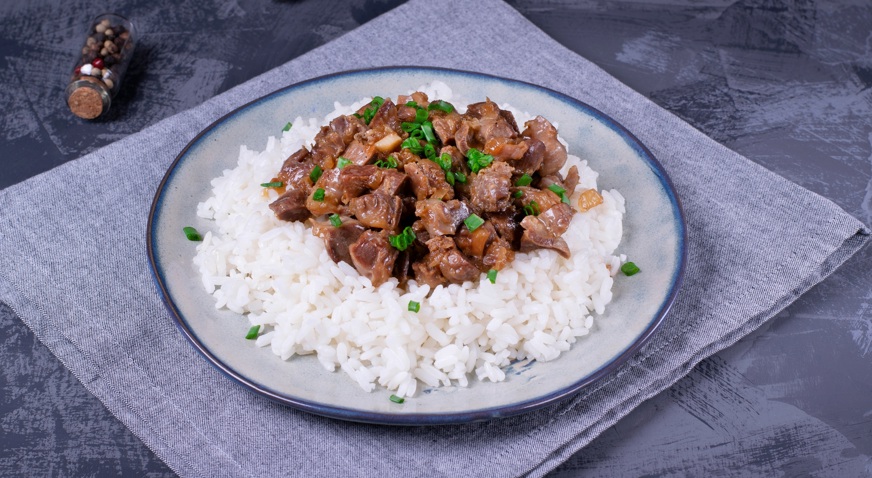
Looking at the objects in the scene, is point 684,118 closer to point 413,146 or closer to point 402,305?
point 413,146

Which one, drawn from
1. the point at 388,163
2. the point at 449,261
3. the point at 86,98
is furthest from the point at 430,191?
the point at 86,98

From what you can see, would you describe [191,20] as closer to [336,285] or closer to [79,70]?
[79,70]

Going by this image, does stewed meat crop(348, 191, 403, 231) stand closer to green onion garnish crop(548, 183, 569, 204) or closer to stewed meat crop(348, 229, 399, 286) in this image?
stewed meat crop(348, 229, 399, 286)

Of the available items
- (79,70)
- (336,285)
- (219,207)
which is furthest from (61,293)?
(79,70)

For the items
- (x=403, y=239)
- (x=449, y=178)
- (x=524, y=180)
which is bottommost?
(x=403, y=239)

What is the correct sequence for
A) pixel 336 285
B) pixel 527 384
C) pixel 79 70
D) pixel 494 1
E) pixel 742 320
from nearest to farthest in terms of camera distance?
pixel 527 384 → pixel 336 285 → pixel 742 320 → pixel 79 70 → pixel 494 1

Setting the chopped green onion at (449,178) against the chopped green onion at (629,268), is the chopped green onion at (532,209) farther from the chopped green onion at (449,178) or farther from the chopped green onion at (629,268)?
the chopped green onion at (629,268)
